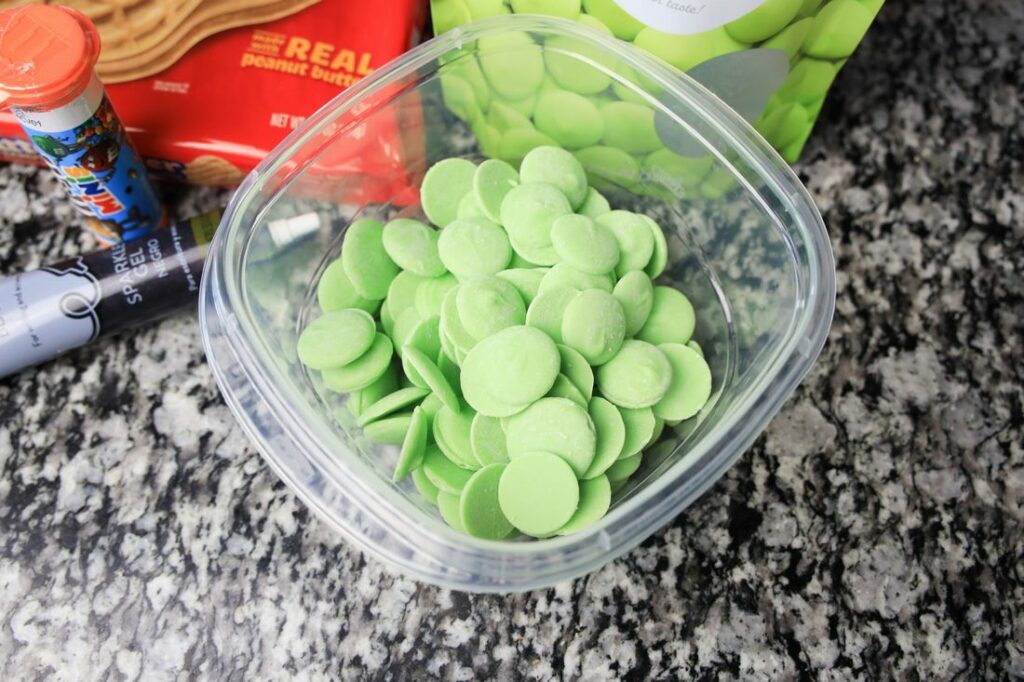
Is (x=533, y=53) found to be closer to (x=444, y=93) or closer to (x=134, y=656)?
(x=444, y=93)

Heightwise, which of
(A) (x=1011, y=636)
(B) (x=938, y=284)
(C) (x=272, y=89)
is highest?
(C) (x=272, y=89)

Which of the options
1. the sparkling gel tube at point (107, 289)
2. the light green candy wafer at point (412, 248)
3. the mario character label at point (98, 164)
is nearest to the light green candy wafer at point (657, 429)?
the light green candy wafer at point (412, 248)

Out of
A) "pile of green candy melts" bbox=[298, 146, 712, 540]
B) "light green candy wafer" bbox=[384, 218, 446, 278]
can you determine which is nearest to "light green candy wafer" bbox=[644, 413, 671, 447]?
"pile of green candy melts" bbox=[298, 146, 712, 540]

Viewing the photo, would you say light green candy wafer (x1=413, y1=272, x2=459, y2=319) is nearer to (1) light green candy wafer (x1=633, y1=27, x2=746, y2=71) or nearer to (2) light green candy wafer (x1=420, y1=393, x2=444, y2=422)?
(2) light green candy wafer (x1=420, y1=393, x2=444, y2=422)

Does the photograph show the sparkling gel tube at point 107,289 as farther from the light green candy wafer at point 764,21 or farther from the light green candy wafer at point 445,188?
the light green candy wafer at point 764,21

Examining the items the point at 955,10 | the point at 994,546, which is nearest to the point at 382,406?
the point at 994,546

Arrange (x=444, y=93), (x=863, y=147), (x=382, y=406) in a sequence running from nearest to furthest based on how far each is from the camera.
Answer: (x=382, y=406) → (x=444, y=93) → (x=863, y=147)
